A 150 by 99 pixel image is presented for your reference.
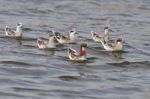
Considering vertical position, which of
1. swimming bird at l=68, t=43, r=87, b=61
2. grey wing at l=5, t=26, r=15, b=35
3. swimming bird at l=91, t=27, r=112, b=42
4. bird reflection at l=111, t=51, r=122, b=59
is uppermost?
grey wing at l=5, t=26, r=15, b=35

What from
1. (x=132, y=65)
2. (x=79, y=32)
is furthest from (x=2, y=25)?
(x=132, y=65)

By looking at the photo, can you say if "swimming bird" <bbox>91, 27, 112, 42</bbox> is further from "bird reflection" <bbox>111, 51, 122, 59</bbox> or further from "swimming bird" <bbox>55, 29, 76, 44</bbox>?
"bird reflection" <bbox>111, 51, 122, 59</bbox>

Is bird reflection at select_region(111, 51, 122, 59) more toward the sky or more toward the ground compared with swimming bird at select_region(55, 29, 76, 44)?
more toward the ground

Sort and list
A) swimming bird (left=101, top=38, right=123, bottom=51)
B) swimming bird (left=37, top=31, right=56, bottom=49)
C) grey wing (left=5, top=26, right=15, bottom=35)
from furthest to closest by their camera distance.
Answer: grey wing (left=5, top=26, right=15, bottom=35) → swimming bird (left=101, top=38, right=123, bottom=51) → swimming bird (left=37, top=31, right=56, bottom=49)

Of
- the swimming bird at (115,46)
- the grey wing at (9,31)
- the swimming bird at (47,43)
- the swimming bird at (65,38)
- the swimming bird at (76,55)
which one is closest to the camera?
the swimming bird at (76,55)

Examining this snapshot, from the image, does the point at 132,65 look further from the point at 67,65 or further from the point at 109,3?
the point at 109,3

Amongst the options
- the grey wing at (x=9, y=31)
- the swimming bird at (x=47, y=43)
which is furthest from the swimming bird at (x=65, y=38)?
the grey wing at (x=9, y=31)

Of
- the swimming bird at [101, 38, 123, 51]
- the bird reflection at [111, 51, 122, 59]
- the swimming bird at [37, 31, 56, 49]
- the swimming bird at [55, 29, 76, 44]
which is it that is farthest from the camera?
the swimming bird at [55, 29, 76, 44]

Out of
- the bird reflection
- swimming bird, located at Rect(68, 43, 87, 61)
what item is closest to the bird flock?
swimming bird, located at Rect(68, 43, 87, 61)

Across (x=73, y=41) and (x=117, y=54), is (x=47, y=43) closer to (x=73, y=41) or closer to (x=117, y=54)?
(x=73, y=41)

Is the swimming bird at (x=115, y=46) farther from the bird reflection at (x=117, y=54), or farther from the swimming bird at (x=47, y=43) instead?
the swimming bird at (x=47, y=43)

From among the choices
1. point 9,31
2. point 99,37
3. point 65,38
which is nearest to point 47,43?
point 65,38

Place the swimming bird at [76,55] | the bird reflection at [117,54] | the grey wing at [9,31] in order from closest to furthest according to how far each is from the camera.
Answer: the swimming bird at [76,55]
the bird reflection at [117,54]
the grey wing at [9,31]

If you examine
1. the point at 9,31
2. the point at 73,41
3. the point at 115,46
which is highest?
the point at 9,31
